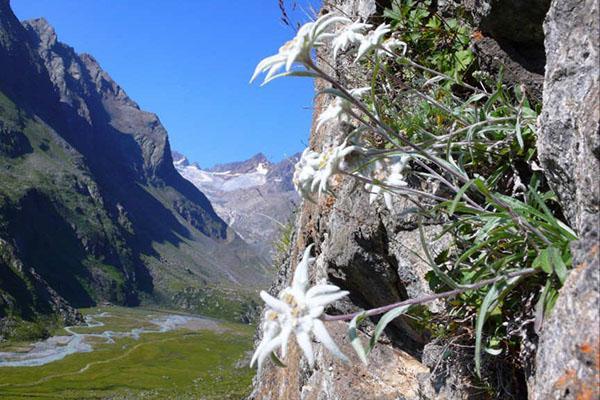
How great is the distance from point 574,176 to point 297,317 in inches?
70.2

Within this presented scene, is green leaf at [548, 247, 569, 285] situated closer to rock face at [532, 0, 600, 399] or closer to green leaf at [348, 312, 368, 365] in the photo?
rock face at [532, 0, 600, 399]

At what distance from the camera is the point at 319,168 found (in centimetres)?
345

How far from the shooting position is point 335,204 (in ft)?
21.8

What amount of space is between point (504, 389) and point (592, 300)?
1.81 metres

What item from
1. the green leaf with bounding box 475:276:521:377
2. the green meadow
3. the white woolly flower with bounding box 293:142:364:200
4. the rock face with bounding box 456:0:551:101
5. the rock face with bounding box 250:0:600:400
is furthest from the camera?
the green meadow

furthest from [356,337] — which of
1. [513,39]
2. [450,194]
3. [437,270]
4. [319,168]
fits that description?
[513,39]

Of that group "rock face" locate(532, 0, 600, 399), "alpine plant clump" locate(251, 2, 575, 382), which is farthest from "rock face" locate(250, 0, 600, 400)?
"alpine plant clump" locate(251, 2, 575, 382)

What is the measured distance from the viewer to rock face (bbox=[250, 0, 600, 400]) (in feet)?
7.63

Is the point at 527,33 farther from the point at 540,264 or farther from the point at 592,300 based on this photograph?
the point at 592,300

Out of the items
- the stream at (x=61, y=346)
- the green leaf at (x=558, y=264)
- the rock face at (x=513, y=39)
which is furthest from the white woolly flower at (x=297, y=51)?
the stream at (x=61, y=346)

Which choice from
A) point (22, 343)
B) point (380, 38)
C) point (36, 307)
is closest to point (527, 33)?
point (380, 38)

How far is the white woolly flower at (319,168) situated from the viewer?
3146 millimetres

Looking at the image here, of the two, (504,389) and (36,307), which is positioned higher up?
(504,389)

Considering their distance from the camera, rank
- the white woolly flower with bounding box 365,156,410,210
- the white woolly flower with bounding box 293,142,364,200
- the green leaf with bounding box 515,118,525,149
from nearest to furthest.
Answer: the white woolly flower with bounding box 293,142,364,200 < the white woolly flower with bounding box 365,156,410,210 < the green leaf with bounding box 515,118,525,149
